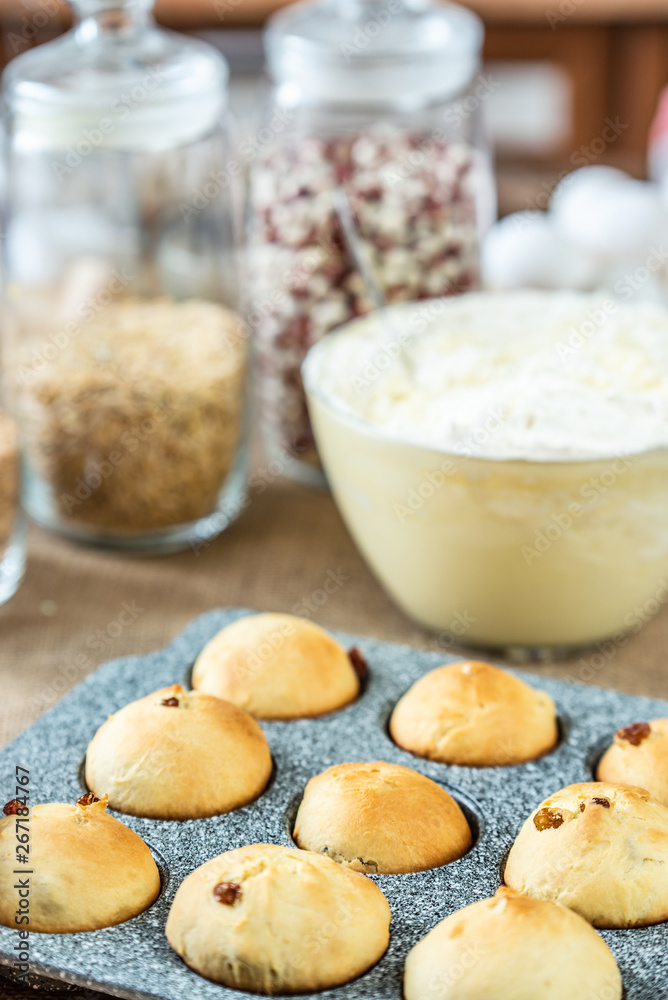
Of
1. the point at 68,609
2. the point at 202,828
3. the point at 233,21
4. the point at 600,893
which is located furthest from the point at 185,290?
the point at 233,21

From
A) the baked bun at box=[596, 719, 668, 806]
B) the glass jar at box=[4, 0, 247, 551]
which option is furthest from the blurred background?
the baked bun at box=[596, 719, 668, 806]

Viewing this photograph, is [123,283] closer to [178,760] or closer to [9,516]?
[9,516]

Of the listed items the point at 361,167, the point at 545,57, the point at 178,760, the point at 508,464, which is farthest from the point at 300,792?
the point at 545,57

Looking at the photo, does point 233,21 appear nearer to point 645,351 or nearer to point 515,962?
point 645,351

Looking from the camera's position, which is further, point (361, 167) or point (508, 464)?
point (361, 167)

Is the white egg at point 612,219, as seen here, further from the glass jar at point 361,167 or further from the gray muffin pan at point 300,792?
the gray muffin pan at point 300,792

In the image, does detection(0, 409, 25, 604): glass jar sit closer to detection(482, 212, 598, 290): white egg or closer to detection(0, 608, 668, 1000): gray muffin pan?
detection(0, 608, 668, 1000): gray muffin pan

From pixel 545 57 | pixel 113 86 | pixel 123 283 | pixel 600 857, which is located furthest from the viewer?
pixel 545 57
